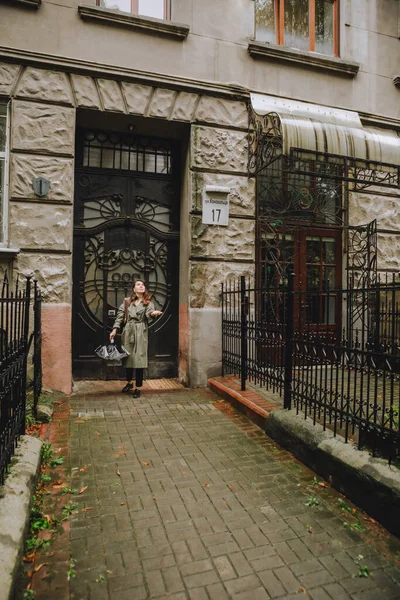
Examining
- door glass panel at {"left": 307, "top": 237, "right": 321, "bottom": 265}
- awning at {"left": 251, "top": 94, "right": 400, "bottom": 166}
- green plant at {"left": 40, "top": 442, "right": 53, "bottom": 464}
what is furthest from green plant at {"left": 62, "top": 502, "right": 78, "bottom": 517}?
door glass panel at {"left": 307, "top": 237, "right": 321, "bottom": 265}

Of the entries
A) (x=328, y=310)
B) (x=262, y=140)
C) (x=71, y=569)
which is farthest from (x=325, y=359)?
(x=262, y=140)

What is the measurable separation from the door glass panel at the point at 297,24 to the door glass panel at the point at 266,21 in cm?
29

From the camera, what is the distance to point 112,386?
690 centimetres

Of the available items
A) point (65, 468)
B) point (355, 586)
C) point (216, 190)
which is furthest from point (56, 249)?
point (355, 586)

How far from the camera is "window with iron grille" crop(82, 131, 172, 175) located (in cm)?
720

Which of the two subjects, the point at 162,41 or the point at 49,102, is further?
the point at 162,41

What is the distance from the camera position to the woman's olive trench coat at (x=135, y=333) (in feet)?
20.2

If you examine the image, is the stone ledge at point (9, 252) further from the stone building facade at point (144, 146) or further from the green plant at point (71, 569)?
the green plant at point (71, 569)

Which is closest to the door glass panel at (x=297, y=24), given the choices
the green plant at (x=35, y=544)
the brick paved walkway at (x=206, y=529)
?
the brick paved walkway at (x=206, y=529)

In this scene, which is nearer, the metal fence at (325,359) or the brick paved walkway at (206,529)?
the brick paved walkway at (206,529)

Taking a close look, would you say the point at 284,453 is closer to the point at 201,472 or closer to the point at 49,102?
the point at 201,472

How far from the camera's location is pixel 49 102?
249 inches

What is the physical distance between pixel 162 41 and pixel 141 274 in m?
4.13

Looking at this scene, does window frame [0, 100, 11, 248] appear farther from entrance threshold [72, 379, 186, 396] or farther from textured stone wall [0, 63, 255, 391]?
entrance threshold [72, 379, 186, 396]
